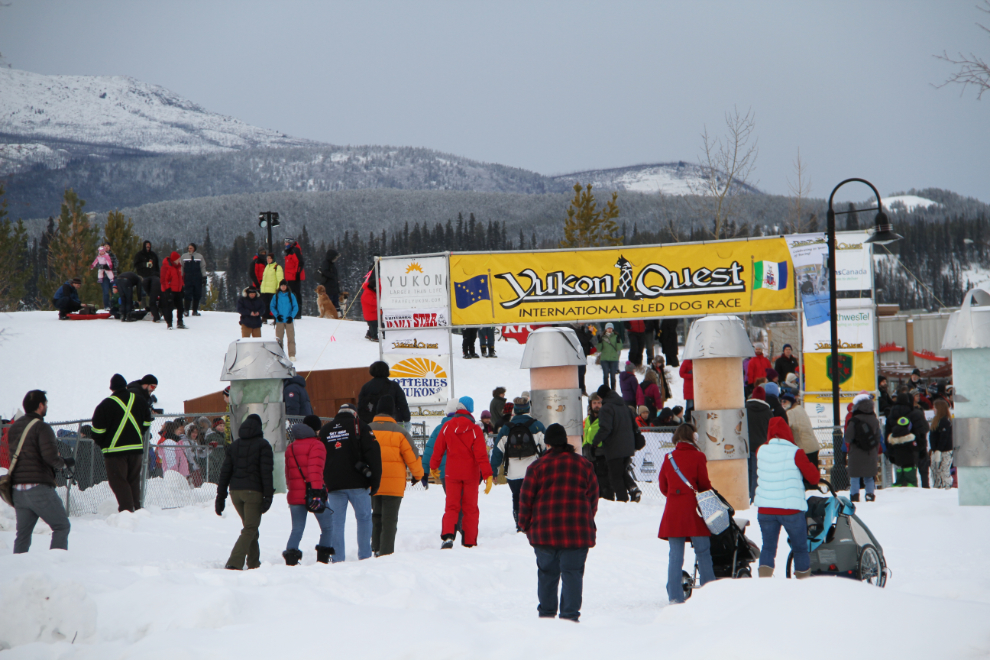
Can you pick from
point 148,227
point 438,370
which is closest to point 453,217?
point 148,227

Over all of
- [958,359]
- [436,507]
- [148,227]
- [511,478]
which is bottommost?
[436,507]

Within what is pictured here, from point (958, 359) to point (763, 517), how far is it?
235 inches

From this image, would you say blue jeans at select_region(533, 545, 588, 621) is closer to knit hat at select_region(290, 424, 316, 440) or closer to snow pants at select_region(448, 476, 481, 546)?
snow pants at select_region(448, 476, 481, 546)

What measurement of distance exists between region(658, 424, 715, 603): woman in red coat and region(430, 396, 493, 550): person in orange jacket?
95.7 inches

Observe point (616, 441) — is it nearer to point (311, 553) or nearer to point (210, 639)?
point (311, 553)

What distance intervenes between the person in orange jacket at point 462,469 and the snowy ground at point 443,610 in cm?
25

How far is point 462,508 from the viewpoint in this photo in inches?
360

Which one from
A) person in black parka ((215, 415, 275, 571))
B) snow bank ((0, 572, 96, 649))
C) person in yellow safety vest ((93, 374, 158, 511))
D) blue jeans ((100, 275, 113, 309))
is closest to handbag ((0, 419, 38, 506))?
person in black parka ((215, 415, 275, 571))

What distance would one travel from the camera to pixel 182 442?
12133 millimetres

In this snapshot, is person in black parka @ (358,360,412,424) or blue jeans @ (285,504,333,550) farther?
person in black parka @ (358,360,412,424)

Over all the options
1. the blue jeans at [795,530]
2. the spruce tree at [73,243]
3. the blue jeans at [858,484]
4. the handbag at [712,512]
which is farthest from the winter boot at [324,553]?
the spruce tree at [73,243]

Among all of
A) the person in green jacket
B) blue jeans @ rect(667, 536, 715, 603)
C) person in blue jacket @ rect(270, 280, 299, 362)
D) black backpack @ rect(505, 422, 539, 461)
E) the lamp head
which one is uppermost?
the lamp head

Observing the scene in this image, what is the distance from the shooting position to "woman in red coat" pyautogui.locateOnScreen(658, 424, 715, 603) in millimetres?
6828

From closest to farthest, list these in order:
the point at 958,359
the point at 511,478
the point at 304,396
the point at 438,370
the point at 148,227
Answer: the point at 511,478 → the point at 958,359 → the point at 304,396 → the point at 438,370 → the point at 148,227
